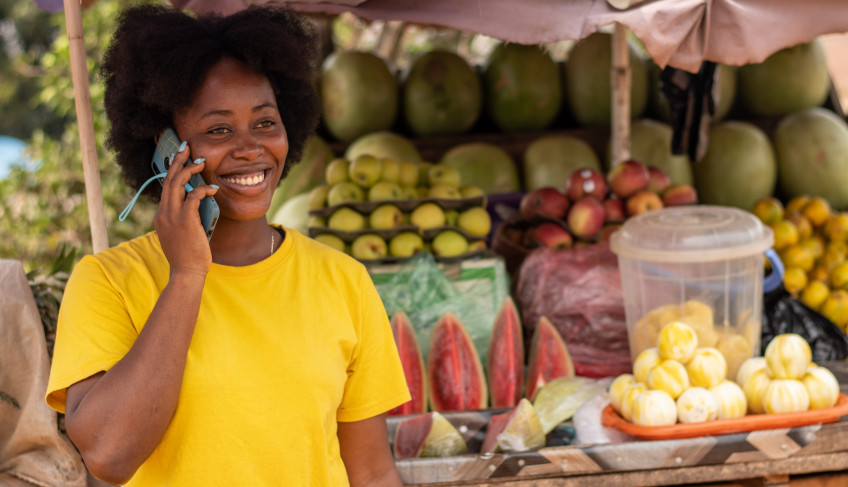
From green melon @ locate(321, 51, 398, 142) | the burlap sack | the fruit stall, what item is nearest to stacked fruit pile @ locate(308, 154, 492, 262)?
the fruit stall

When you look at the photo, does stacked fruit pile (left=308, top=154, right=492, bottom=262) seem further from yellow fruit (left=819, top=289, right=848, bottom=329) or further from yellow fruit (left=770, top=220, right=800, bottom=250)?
yellow fruit (left=819, top=289, right=848, bottom=329)

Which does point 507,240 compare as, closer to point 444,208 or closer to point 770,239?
point 444,208

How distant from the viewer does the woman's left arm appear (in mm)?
1692

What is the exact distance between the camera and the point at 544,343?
125 inches

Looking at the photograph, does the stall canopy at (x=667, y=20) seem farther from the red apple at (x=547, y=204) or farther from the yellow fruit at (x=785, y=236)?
the yellow fruit at (x=785, y=236)

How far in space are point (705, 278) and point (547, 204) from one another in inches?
38.9

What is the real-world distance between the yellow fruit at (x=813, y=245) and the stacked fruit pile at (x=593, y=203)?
2.66 feet

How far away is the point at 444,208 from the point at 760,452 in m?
1.77

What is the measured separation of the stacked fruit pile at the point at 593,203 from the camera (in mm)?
3566

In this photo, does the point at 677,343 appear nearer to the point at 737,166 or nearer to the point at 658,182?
the point at 658,182

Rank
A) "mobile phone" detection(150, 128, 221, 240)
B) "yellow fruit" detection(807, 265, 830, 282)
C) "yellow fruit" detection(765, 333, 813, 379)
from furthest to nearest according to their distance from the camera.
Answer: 1. "yellow fruit" detection(807, 265, 830, 282)
2. "yellow fruit" detection(765, 333, 813, 379)
3. "mobile phone" detection(150, 128, 221, 240)

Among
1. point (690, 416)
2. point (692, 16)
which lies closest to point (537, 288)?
point (690, 416)

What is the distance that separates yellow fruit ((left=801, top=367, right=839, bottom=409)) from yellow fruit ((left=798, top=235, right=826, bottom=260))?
1.68 meters

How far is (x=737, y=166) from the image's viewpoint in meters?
4.50
